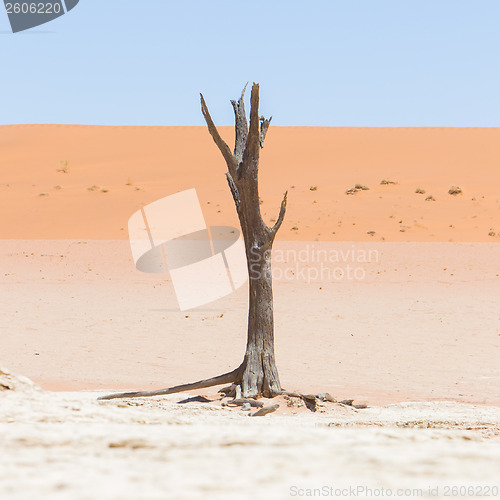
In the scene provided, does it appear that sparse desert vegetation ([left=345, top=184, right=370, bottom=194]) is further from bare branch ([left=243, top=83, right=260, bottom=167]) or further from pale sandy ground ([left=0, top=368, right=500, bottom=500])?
pale sandy ground ([left=0, top=368, right=500, bottom=500])

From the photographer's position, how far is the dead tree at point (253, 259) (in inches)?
294

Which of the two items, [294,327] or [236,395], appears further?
[294,327]

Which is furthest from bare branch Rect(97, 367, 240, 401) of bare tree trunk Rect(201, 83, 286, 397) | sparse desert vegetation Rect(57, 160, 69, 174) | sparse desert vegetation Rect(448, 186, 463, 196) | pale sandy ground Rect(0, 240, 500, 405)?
sparse desert vegetation Rect(57, 160, 69, 174)

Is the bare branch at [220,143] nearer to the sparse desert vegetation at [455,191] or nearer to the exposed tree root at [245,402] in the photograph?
the exposed tree root at [245,402]

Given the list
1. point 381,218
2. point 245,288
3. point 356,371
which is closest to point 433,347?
point 356,371

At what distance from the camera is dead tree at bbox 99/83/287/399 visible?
7461 mm

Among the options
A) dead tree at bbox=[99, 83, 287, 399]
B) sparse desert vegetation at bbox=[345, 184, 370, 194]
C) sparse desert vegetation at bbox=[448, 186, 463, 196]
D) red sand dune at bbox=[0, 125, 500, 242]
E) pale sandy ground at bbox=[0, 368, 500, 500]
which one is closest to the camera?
pale sandy ground at bbox=[0, 368, 500, 500]

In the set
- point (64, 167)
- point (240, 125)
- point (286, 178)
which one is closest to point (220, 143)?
point (240, 125)

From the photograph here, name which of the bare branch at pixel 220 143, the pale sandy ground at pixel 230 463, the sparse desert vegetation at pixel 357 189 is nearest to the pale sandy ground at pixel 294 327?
the bare branch at pixel 220 143

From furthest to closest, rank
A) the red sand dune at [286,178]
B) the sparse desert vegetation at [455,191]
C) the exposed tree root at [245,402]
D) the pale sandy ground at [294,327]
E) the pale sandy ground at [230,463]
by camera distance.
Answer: the sparse desert vegetation at [455,191], the red sand dune at [286,178], the pale sandy ground at [294,327], the exposed tree root at [245,402], the pale sandy ground at [230,463]

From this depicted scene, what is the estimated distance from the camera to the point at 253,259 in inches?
298

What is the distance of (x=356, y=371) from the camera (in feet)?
31.6

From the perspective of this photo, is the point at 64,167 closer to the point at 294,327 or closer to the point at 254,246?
the point at 294,327

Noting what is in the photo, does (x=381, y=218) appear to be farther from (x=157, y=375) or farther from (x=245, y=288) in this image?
(x=157, y=375)
